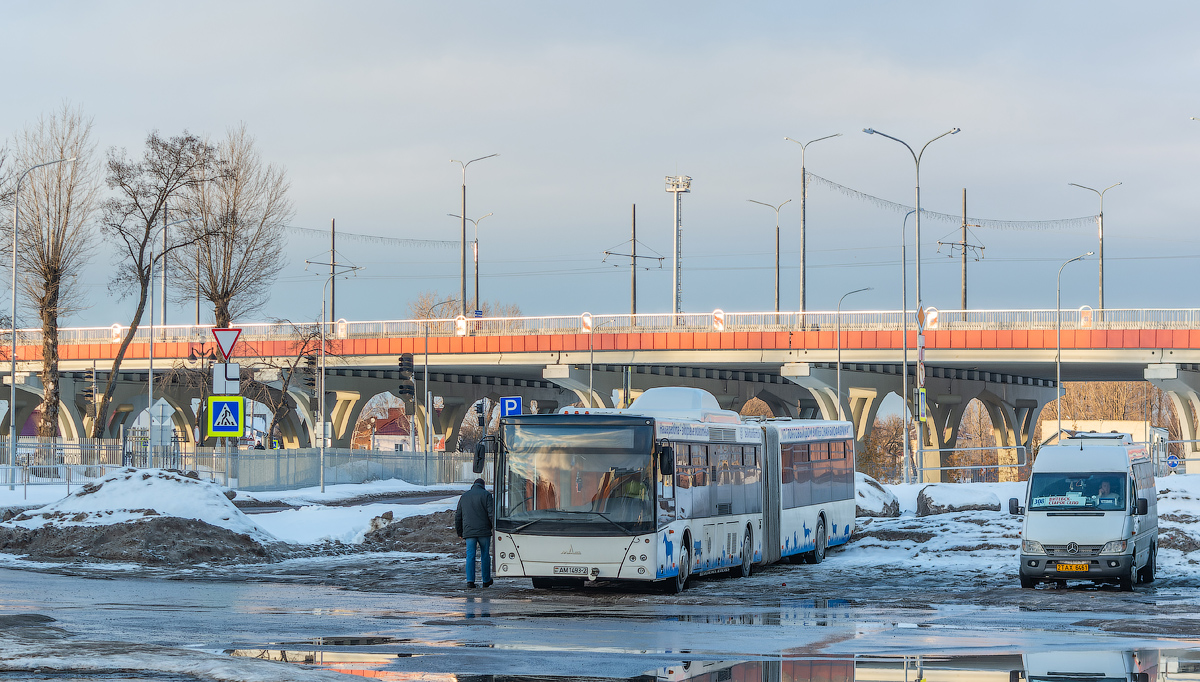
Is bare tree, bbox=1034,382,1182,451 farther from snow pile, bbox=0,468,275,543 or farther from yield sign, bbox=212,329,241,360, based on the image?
yield sign, bbox=212,329,241,360

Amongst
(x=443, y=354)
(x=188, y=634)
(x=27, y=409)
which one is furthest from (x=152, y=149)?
(x=27, y=409)

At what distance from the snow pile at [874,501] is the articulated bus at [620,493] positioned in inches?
457

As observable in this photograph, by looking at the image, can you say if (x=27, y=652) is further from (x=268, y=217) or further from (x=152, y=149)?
(x=268, y=217)

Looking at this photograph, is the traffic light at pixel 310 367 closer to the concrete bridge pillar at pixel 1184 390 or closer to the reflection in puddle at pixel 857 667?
the concrete bridge pillar at pixel 1184 390

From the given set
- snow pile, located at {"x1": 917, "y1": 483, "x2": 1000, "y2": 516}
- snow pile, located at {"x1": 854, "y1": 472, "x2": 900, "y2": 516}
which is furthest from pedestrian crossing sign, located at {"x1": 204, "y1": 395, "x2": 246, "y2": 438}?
snow pile, located at {"x1": 917, "y1": 483, "x2": 1000, "y2": 516}

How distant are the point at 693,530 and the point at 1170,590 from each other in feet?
22.6

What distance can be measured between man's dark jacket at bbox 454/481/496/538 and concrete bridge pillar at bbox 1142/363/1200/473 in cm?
4739

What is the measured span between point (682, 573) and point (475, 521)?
122 inches

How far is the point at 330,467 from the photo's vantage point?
5581 centimetres

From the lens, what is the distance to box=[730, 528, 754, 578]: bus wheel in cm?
2311

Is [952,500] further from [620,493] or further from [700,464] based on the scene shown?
[620,493]

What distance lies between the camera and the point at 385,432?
18250 cm

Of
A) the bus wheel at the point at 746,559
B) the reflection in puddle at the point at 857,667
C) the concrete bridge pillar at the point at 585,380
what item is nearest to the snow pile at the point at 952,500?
the bus wheel at the point at 746,559

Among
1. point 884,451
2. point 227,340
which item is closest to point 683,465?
point 227,340
